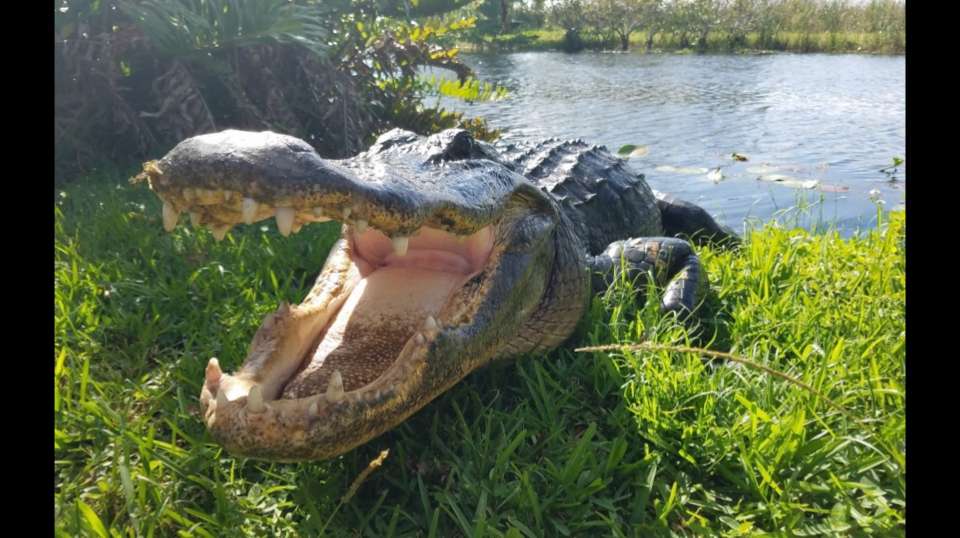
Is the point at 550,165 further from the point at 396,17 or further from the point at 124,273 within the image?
the point at 396,17

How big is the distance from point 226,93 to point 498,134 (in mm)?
2886

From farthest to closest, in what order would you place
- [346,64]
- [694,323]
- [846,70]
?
[846,70]
[346,64]
[694,323]

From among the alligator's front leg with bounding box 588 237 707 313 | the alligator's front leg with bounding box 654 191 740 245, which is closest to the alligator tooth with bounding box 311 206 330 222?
the alligator's front leg with bounding box 588 237 707 313

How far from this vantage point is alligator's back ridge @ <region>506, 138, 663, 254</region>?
347cm

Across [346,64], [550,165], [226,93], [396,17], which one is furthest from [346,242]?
[396,17]

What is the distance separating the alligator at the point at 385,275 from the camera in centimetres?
143

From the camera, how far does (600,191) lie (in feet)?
12.3

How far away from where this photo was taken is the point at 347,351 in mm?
1926

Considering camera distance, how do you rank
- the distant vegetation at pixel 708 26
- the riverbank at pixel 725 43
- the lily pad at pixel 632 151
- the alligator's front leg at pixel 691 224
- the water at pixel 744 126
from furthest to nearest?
the distant vegetation at pixel 708 26
the riverbank at pixel 725 43
the lily pad at pixel 632 151
the water at pixel 744 126
the alligator's front leg at pixel 691 224

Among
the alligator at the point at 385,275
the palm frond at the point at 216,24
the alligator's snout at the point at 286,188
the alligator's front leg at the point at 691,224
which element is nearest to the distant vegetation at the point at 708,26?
the palm frond at the point at 216,24

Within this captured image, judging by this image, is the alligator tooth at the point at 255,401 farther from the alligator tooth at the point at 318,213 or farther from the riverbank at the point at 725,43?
the riverbank at the point at 725,43

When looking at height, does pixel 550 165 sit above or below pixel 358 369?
above

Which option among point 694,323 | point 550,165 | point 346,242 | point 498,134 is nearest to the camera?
point 346,242

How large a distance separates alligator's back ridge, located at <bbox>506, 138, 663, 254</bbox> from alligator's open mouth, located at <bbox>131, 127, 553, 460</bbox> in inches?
41.9
